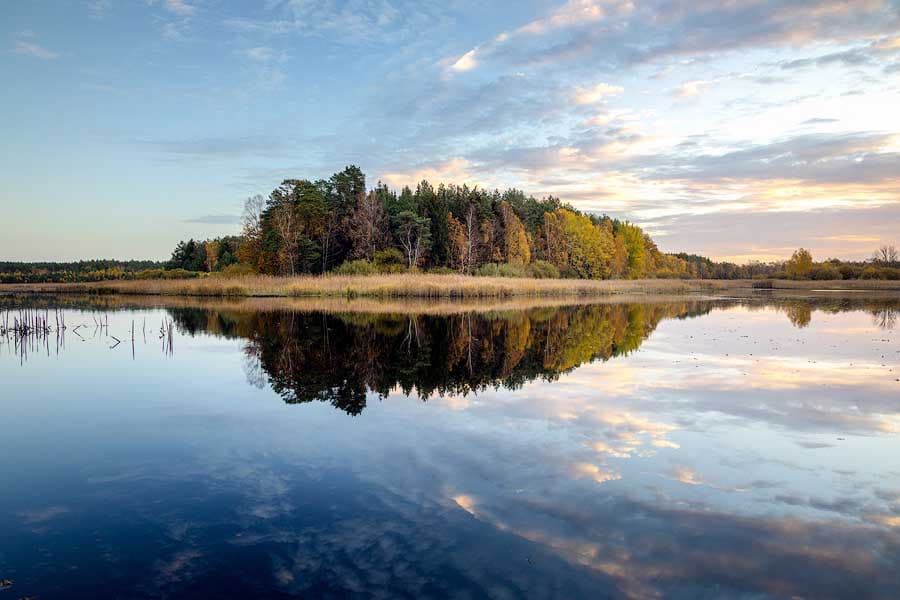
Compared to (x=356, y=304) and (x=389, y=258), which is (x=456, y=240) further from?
(x=356, y=304)

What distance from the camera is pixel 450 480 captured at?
243 inches

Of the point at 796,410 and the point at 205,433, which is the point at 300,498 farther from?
the point at 796,410

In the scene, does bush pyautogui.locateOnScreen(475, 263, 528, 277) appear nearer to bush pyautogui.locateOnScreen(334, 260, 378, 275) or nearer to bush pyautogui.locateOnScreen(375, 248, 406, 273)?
bush pyautogui.locateOnScreen(375, 248, 406, 273)

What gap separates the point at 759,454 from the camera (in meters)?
7.19

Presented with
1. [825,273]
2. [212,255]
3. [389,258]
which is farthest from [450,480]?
[825,273]

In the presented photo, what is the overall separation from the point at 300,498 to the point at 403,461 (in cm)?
152

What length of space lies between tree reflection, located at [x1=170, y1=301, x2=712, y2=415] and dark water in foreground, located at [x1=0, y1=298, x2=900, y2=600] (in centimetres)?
18

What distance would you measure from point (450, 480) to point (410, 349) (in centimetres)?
1072

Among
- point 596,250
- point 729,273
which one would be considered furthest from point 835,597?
point 729,273

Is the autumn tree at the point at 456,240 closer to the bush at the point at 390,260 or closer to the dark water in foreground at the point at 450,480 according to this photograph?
the bush at the point at 390,260

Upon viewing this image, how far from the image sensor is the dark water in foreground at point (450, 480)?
165 inches

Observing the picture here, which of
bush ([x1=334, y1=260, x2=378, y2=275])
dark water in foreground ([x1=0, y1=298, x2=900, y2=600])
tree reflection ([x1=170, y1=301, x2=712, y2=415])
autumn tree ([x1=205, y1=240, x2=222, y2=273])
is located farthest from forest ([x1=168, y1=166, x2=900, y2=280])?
dark water in foreground ([x1=0, y1=298, x2=900, y2=600])

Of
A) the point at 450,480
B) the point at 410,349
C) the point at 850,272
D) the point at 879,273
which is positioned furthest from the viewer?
the point at 850,272

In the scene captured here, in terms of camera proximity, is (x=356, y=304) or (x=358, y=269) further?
(x=358, y=269)
